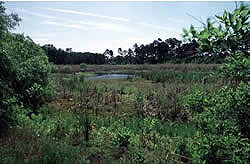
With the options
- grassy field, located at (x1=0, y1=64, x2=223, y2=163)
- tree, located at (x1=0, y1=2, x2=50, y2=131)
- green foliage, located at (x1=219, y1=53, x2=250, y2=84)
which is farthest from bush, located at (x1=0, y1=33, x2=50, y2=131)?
green foliage, located at (x1=219, y1=53, x2=250, y2=84)

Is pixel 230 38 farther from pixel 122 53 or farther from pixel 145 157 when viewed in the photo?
pixel 122 53

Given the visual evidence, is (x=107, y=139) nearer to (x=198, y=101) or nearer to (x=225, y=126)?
(x=198, y=101)

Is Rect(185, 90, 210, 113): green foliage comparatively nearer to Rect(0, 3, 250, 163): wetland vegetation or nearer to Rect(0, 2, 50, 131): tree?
Rect(0, 3, 250, 163): wetland vegetation

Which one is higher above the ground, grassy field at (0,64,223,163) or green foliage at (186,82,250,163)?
green foliage at (186,82,250,163)

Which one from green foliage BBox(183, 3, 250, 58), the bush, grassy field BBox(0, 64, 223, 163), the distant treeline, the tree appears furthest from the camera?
the distant treeline

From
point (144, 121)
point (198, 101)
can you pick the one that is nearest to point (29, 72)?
point (144, 121)

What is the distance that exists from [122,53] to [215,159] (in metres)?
84.3

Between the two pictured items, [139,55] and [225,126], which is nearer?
[225,126]

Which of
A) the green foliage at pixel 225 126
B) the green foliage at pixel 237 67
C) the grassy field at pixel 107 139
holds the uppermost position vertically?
the green foliage at pixel 237 67

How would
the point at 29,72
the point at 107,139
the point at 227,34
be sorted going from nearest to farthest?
the point at 227,34 → the point at 107,139 → the point at 29,72

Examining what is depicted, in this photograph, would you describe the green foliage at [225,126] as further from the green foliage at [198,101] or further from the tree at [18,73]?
the tree at [18,73]

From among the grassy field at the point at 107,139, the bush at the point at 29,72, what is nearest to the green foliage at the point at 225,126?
the grassy field at the point at 107,139

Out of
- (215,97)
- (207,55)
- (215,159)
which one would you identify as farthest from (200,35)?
(215,159)

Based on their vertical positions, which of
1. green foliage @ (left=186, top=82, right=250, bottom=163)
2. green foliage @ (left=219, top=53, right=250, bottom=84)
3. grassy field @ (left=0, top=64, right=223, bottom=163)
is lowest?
grassy field @ (left=0, top=64, right=223, bottom=163)
